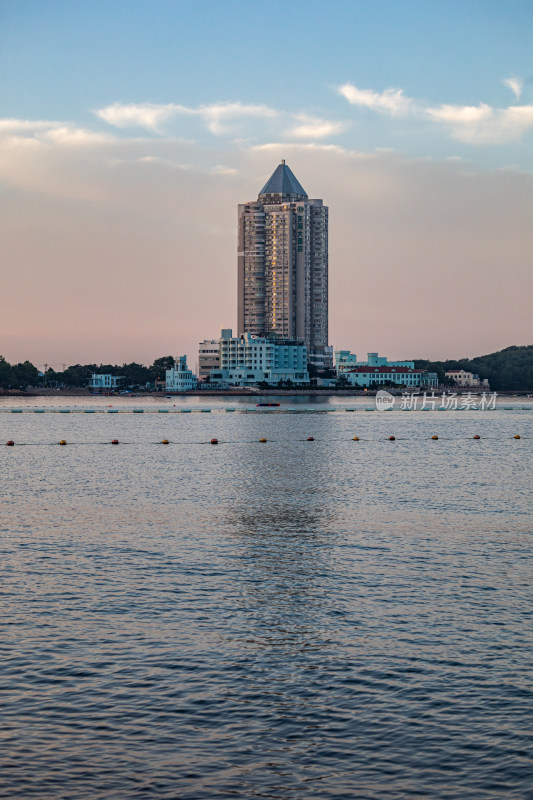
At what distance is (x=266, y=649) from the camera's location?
2473 centimetres

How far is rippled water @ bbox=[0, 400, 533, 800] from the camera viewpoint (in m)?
17.2

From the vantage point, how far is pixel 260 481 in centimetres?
7362

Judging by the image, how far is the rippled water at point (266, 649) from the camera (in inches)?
676

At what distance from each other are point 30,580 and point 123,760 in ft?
56.1

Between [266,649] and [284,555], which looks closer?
[266,649]

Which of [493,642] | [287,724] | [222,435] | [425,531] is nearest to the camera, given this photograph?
[287,724]

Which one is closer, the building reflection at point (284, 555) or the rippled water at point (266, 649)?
the rippled water at point (266, 649)

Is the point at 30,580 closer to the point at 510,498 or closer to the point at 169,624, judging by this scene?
the point at 169,624

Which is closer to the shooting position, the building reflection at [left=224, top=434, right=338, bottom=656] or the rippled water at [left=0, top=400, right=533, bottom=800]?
the rippled water at [left=0, top=400, right=533, bottom=800]

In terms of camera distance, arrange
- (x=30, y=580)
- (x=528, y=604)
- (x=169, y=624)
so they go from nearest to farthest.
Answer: (x=169, y=624), (x=528, y=604), (x=30, y=580)

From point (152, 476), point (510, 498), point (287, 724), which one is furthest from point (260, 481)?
point (287, 724)

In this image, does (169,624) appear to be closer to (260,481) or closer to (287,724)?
(287,724)

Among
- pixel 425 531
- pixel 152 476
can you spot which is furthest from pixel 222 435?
pixel 425 531

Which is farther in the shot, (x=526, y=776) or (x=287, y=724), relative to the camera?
(x=287, y=724)
